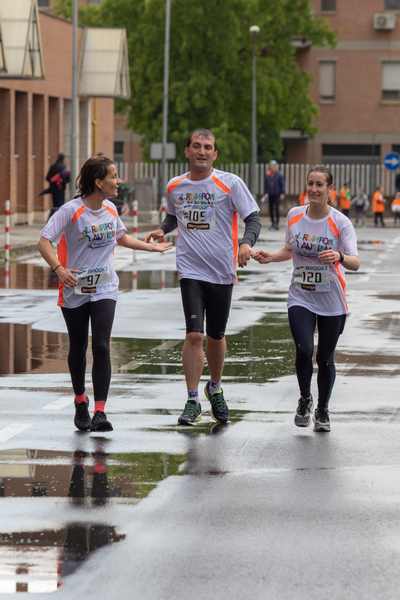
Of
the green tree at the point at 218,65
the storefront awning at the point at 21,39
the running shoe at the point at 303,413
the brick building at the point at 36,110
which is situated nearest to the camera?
the running shoe at the point at 303,413

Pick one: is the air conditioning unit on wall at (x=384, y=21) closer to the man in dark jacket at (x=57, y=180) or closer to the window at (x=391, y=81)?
the window at (x=391, y=81)

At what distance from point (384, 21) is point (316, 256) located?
70.6 m

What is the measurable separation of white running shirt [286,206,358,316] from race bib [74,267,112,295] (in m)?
1.13

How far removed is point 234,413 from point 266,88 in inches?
2376

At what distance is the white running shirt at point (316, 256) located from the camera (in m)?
10.9

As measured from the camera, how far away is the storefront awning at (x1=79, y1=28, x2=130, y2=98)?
176 ft

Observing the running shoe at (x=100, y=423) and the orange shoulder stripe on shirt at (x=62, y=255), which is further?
the orange shoulder stripe on shirt at (x=62, y=255)

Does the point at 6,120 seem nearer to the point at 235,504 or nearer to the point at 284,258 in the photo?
the point at 284,258

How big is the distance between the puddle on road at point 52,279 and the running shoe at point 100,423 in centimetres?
1354

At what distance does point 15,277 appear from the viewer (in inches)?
1046

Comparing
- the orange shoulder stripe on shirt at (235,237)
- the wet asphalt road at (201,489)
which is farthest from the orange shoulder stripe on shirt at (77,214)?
the wet asphalt road at (201,489)

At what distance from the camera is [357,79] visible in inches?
3211

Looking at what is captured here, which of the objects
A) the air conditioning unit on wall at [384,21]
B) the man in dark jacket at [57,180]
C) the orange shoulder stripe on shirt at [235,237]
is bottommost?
the man in dark jacket at [57,180]

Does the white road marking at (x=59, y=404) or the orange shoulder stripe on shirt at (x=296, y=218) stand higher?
the orange shoulder stripe on shirt at (x=296, y=218)
